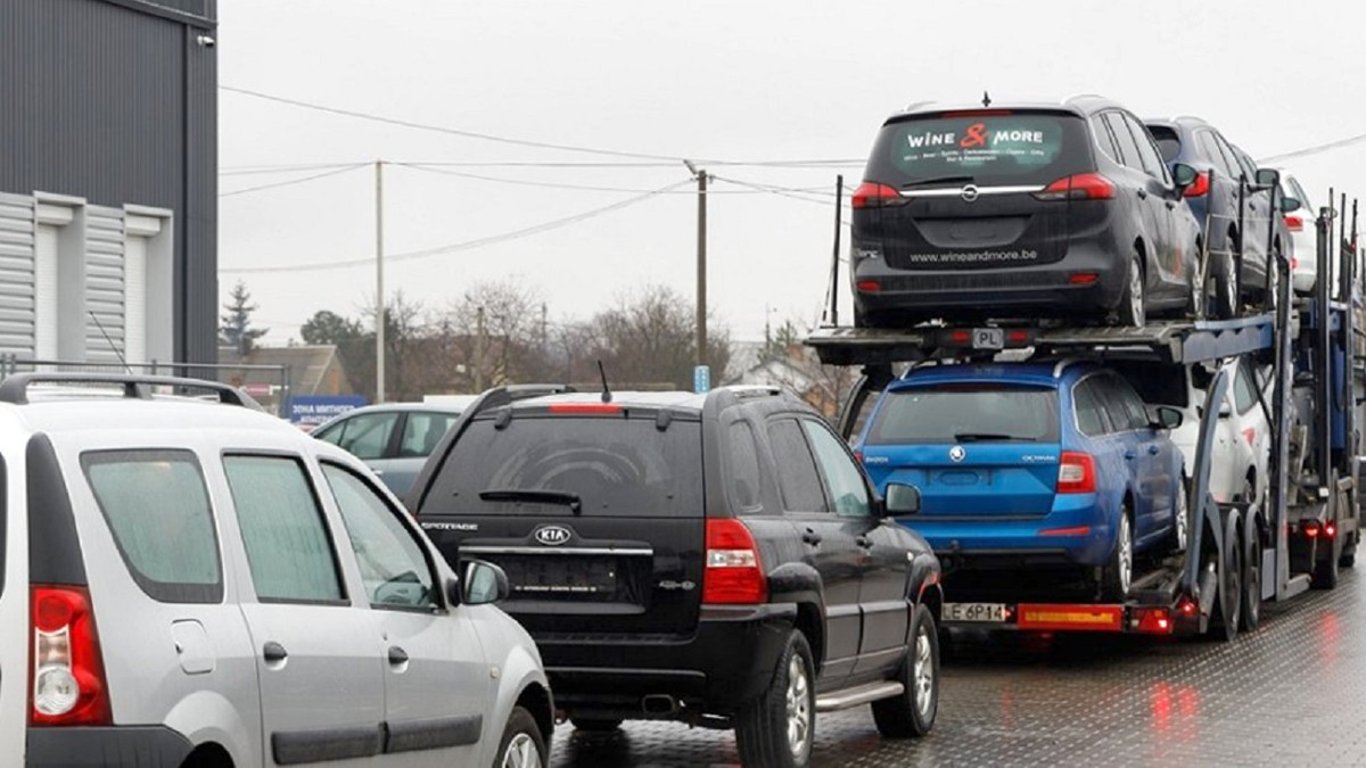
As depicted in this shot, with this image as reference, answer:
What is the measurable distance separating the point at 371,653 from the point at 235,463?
831 mm

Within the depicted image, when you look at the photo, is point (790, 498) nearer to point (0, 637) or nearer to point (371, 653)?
point (371, 653)

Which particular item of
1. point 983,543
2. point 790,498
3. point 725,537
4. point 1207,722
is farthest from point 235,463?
point 983,543

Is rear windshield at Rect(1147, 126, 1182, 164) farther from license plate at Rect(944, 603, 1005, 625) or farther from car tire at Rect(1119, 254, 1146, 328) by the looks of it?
license plate at Rect(944, 603, 1005, 625)

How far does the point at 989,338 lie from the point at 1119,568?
1.89 m

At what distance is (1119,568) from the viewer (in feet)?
54.7

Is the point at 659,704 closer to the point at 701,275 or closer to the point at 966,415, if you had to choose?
the point at 966,415

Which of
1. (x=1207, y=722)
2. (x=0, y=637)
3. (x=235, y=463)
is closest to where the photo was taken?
(x=0, y=637)

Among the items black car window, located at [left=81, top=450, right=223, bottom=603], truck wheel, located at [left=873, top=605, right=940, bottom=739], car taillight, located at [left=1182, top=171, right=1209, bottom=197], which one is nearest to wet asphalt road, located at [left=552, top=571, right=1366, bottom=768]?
truck wheel, located at [left=873, top=605, right=940, bottom=739]

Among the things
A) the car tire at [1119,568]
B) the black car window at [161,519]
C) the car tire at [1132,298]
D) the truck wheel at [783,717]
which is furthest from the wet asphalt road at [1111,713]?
the black car window at [161,519]

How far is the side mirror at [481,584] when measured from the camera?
333 inches

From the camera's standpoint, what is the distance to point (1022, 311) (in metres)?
17.5

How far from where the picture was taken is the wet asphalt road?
12.6 metres

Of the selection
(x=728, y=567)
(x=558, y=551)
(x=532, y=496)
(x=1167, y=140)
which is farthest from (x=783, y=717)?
(x=1167, y=140)

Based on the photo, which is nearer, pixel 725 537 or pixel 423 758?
pixel 423 758
